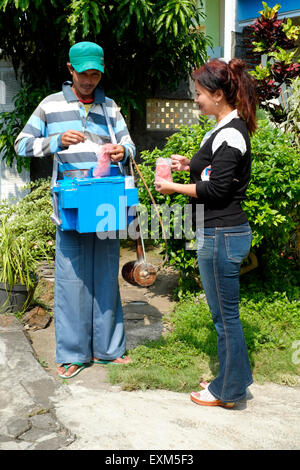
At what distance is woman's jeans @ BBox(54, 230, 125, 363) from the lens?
354 centimetres

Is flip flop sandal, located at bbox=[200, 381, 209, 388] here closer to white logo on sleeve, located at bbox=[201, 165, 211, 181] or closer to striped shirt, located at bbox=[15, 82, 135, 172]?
white logo on sleeve, located at bbox=[201, 165, 211, 181]

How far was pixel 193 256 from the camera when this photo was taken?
4938 millimetres

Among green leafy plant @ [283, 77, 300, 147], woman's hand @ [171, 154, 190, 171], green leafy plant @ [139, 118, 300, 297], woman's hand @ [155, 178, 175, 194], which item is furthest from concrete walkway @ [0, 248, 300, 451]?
green leafy plant @ [283, 77, 300, 147]

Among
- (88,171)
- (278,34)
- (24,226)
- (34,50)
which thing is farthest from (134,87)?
(88,171)

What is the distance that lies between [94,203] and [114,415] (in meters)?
1.27

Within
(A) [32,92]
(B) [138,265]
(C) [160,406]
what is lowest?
(C) [160,406]

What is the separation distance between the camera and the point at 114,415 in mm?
2928

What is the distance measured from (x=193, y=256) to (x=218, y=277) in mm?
1965

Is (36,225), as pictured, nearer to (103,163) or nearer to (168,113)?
(103,163)

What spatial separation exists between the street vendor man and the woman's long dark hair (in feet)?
2.50

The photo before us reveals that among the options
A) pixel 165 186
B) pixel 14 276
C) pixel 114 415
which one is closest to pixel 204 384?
pixel 114 415

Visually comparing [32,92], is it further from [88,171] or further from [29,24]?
[88,171]

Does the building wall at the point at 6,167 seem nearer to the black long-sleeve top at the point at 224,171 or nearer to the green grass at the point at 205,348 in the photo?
the green grass at the point at 205,348

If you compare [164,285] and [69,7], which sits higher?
[69,7]
